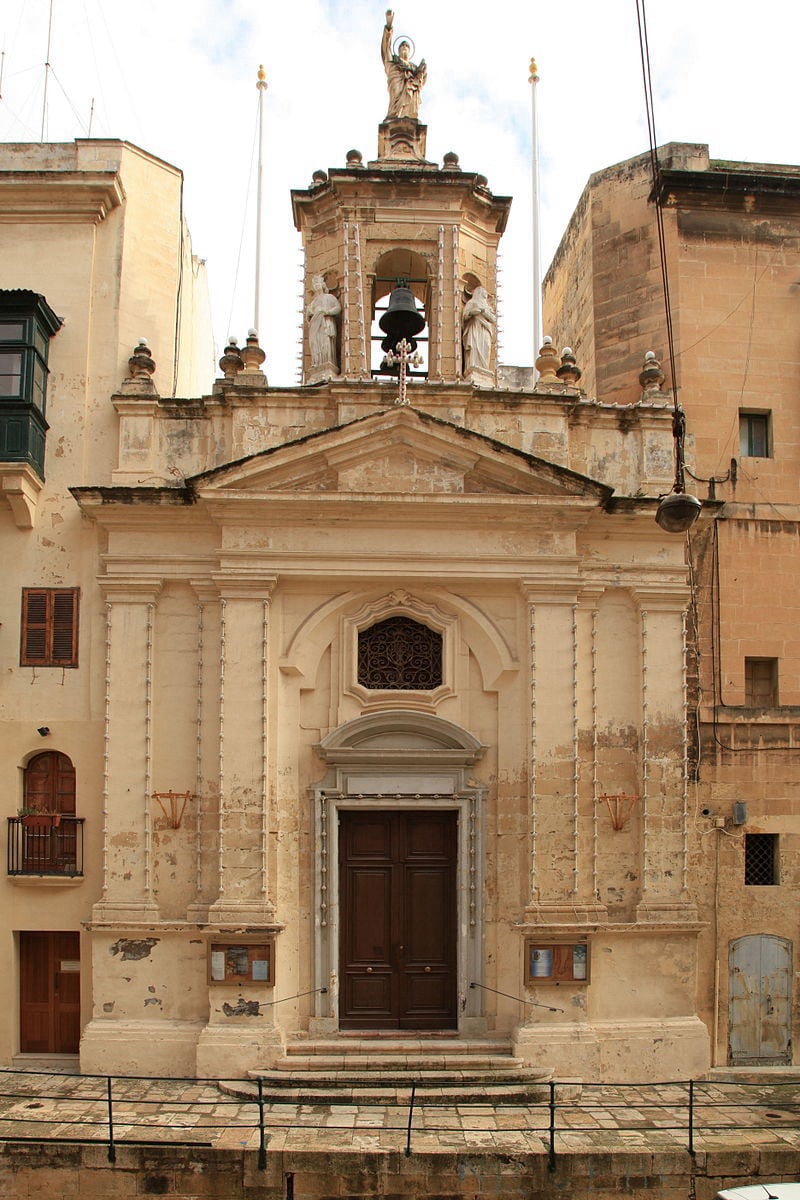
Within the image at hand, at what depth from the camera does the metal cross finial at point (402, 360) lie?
14.7 m

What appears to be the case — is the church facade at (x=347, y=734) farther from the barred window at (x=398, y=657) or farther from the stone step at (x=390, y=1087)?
the stone step at (x=390, y=1087)

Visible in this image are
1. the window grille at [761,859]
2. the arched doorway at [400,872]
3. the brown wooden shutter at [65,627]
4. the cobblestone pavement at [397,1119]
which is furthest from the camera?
the window grille at [761,859]

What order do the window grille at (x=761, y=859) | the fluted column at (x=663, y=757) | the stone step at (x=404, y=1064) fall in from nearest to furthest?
1. the stone step at (x=404, y=1064)
2. the fluted column at (x=663, y=757)
3. the window grille at (x=761, y=859)

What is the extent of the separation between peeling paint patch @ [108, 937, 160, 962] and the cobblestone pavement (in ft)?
4.90

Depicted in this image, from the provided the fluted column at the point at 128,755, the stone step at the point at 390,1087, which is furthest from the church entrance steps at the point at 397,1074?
the fluted column at the point at 128,755

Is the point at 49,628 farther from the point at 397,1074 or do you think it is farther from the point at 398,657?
the point at 397,1074

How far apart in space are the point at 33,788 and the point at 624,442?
31.7 feet

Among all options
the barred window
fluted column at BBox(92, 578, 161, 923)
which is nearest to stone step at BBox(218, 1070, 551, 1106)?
fluted column at BBox(92, 578, 161, 923)

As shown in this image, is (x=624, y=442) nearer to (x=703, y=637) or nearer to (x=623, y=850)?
(x=703, y=637)

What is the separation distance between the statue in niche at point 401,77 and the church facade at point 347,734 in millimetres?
5668

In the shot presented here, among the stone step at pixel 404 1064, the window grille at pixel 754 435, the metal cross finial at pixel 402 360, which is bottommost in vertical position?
the stone step at pixel 404 1064

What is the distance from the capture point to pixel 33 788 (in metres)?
14.8

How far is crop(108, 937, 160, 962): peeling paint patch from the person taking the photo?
13.9 meters

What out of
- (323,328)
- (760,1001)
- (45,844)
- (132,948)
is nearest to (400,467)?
(323,328)
